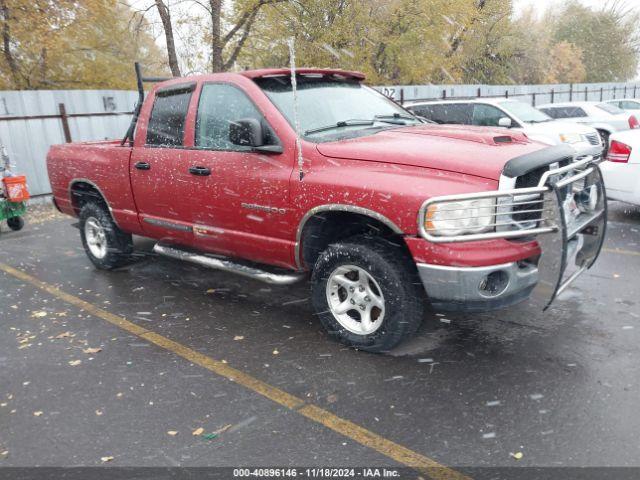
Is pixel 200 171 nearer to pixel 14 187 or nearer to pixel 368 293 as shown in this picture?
pixel 368 293

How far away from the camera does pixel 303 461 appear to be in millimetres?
2701

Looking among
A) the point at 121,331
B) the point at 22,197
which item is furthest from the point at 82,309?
the point at 22,197

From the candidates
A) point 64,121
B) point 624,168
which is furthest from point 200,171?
point 64,121

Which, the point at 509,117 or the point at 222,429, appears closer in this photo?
the point at 222,429

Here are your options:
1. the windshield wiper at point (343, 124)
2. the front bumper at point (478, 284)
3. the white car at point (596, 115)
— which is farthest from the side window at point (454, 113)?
the front bumper at point (478, 284)

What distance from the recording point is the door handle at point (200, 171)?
175 inches

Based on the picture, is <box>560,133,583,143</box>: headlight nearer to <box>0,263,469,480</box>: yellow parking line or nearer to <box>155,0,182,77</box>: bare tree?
<box>0,263,469,480</box>: yellow parking line

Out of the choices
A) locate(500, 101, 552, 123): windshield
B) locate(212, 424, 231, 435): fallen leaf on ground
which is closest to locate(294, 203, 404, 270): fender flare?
locate(212, 424, 231, 435): fallen leaf on ground

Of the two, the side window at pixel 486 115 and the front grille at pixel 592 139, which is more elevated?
the side window at pixel 486 115

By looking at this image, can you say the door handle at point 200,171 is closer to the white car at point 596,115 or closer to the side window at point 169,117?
the side window at point 169,117

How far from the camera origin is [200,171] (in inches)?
177

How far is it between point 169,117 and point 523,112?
808cm

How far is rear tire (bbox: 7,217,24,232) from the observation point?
8.92 m

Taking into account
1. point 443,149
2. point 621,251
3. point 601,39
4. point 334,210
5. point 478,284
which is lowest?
point 621,251
